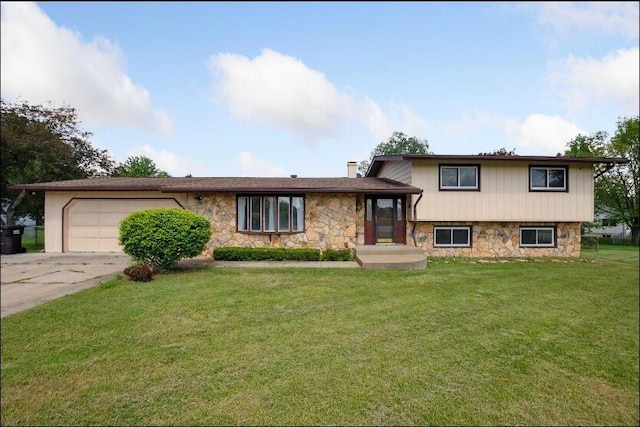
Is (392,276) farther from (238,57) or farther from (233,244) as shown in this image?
(238,57)

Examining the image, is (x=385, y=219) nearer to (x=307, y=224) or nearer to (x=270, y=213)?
→ (x=307, y=224)

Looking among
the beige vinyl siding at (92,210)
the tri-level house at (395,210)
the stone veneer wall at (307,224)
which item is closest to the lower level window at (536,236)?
the tri-level house at (395,210)

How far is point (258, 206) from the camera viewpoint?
11891 mm

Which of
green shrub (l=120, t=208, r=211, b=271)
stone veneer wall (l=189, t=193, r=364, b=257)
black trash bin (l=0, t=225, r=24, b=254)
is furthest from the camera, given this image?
stone veneer wall (l=189, t=193, r=364, b=257)

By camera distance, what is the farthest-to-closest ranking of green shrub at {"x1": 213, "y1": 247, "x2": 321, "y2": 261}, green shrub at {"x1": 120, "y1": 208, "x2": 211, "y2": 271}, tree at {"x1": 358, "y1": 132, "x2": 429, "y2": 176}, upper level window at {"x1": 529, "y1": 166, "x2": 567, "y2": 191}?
tree at {"x1": 358, "y1": 132, "x2": 429, "y2": 176} → upper level window at {"x1": 529, "y1": 166, "x2": 567, "y2": 191} → green shrub at {"x1": 213, "y1": 247, "x2": 321, "y2": 261} → green shrub at {"x1": 120, "y1": 208, "x2": 211, "y2": 271}

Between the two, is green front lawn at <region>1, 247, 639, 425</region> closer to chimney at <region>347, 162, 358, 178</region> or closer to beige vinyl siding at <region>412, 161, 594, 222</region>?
beige vinyl siding at <region>412, 161, 594, 222</region>

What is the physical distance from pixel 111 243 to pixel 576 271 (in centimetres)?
1372

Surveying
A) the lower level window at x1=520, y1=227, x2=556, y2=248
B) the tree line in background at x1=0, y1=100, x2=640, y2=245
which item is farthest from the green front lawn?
the lower level window at x1=520, y1=227, x2=556, y2=248

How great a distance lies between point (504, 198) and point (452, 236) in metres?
2.10

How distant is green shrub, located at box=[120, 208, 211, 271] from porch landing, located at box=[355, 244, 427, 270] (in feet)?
15.4

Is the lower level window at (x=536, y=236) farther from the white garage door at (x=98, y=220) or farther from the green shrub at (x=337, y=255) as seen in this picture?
the white garage door at (x=98, y=220)

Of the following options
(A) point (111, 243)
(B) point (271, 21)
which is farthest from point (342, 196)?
(B) point (271, 21)

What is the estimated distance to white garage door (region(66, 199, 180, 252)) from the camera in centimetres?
1176

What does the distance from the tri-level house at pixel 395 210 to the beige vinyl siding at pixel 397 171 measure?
Answer: 105 mm
